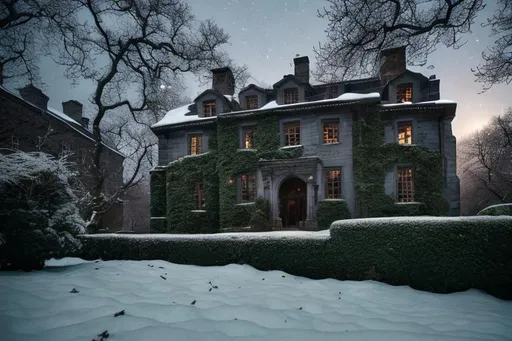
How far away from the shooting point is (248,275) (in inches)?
288

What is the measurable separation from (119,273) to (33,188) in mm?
3800

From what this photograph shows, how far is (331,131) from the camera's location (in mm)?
18219

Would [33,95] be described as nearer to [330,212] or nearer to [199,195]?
[199,195]

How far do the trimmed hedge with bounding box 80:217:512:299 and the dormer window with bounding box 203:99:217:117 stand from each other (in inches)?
551

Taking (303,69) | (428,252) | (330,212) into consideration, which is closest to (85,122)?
(303,69)

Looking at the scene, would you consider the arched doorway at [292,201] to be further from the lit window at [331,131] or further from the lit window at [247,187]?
the lit window at [331,131]

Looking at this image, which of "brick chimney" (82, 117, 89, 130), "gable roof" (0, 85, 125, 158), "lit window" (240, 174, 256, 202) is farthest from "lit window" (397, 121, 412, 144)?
"brick chimney" (82, 117, 89, 130)

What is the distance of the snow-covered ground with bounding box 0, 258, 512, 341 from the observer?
11.0ft

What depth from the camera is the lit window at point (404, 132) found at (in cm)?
1761

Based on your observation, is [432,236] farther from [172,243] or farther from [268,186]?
[268,186]

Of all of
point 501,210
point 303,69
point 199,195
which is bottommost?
point 501,210

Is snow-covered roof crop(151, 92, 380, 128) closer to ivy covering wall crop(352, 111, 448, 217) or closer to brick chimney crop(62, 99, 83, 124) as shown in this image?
ivy covering wall crop(352, 111, 448, 217)

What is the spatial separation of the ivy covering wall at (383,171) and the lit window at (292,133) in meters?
3.97

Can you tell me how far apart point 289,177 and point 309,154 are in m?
2.20
